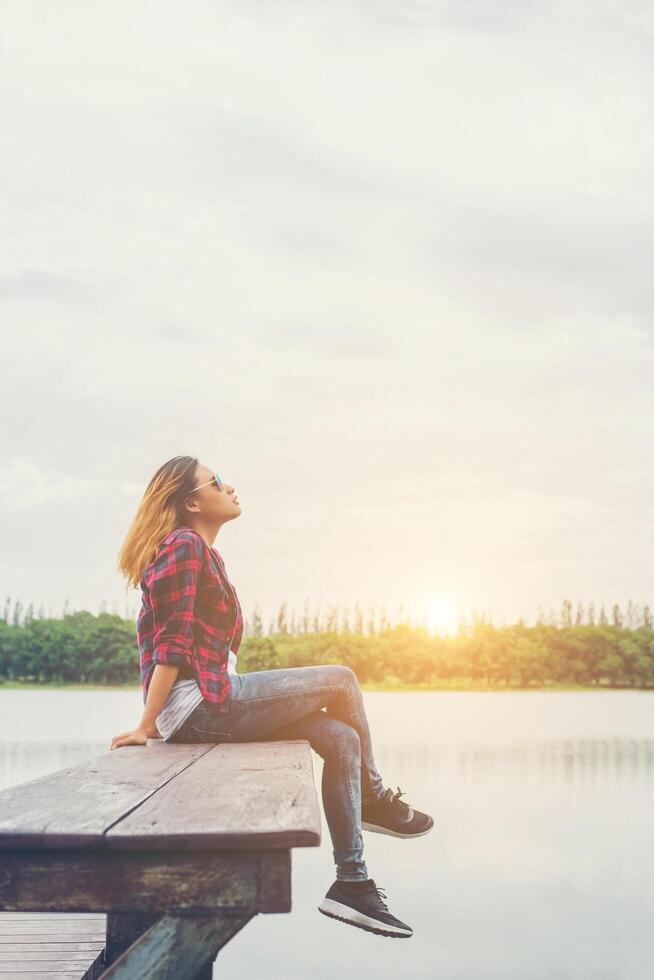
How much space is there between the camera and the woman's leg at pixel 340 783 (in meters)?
3.25

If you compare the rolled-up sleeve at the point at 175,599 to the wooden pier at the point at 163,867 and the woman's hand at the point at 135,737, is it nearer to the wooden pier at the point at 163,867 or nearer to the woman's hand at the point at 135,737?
the woman's hand at the point at 135,737

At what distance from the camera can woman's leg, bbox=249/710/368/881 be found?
3254 millimetres

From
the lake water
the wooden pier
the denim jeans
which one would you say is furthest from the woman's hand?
the lake water

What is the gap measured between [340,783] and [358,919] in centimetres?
42

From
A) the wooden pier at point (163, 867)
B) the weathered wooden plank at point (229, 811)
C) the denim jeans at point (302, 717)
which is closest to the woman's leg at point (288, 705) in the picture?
the denim jeans at point (302, 717)

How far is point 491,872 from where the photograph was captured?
12.4 metres

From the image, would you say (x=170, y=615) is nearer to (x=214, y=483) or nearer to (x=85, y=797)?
(x=214, y=483)

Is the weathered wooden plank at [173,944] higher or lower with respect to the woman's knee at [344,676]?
lower

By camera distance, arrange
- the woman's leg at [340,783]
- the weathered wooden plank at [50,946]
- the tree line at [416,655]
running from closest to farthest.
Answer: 1. the woman's leg at [340,783]
2. the weathered wooden plank at [50,946]
3. the tree line at [416,655]

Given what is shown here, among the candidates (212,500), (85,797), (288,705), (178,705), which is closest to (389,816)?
(288,705)

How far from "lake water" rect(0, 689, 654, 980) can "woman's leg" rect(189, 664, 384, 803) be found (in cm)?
337

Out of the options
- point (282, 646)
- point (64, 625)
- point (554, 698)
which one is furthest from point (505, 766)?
point (282, 646)

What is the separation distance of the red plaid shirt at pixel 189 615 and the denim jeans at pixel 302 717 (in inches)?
2.9

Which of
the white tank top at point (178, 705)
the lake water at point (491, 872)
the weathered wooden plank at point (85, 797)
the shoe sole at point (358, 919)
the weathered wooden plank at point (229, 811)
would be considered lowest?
the lake water at point (491, 872)
